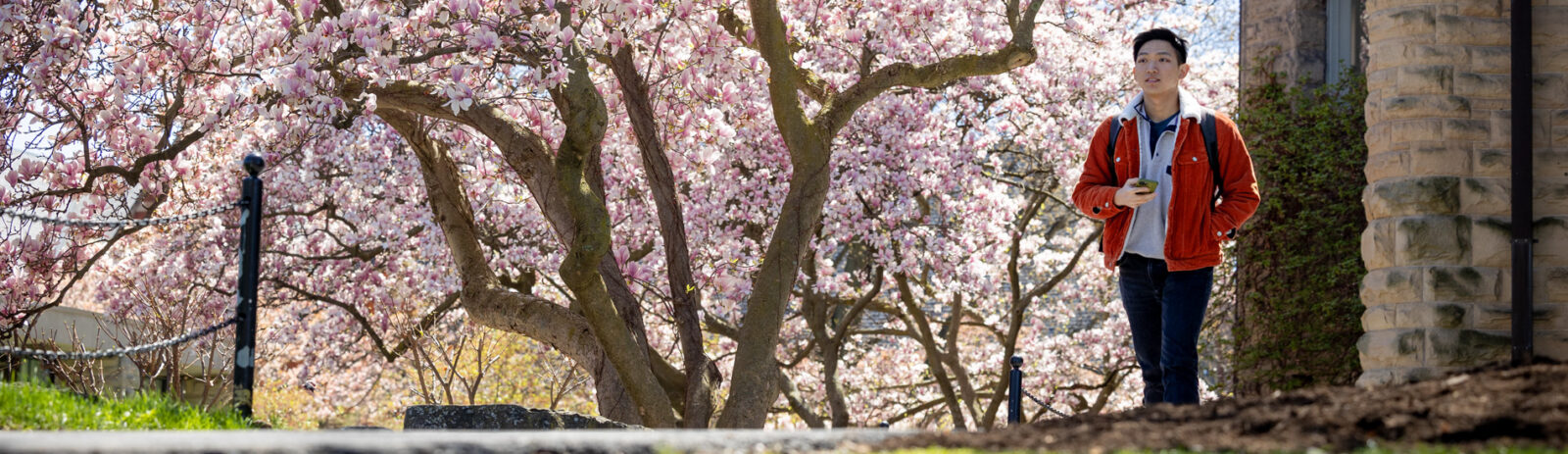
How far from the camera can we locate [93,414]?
5.21m

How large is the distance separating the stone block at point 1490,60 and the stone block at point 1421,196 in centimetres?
53

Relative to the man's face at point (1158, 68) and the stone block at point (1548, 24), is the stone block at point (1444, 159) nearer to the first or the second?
the stone block at point (1548, 24)

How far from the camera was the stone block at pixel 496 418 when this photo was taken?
6191mm

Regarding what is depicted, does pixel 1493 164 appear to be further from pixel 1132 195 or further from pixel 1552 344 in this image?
pixel 1132 195

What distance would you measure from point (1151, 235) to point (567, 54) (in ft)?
11.8

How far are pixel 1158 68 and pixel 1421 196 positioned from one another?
157cm

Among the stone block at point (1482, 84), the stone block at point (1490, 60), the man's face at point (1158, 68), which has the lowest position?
the man's face at point (1158, 68)

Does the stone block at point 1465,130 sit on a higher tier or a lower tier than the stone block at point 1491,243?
higher

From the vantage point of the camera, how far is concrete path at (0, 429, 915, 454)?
10.2 feet

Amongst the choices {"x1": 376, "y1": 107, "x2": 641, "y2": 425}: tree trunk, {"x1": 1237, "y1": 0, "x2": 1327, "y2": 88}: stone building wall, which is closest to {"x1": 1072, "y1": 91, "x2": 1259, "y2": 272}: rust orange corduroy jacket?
{"x1": 376, "y1": 107, "x2": 641, "y2": 425}: tree trunk

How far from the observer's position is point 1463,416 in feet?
12.3

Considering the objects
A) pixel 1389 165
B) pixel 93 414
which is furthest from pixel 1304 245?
pixel 93 414

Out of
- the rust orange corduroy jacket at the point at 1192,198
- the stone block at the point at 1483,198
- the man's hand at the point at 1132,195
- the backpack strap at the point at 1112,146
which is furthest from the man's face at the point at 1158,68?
the stone block at the point at 1483,198

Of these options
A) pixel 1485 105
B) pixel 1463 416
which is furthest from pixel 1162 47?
pixel 1463 416
